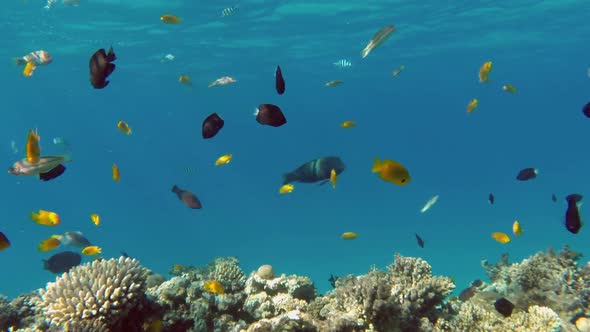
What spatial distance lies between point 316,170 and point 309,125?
98782 mm

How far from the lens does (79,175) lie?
137 meters

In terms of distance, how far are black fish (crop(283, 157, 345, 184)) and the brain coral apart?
3.00 meters

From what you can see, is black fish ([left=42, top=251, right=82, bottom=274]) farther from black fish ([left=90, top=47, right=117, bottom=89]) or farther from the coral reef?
black fish ([left=90, top=47, right=117, bottom=89])

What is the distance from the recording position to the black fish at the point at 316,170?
24.3 ft

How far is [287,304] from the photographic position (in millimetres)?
7102

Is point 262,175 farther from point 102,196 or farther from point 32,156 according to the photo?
point 32,156

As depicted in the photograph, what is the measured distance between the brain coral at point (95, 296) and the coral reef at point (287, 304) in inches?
0.5

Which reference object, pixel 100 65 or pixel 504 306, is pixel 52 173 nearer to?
pixel 100 65

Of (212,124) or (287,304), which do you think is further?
(287,304)

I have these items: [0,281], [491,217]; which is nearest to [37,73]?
[0,281]

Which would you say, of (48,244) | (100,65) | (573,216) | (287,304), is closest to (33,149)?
(100,65)

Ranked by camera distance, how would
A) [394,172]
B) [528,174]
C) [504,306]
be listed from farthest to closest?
[528,174]
[504,306]
[394,172]

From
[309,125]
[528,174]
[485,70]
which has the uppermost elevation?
[309,125]

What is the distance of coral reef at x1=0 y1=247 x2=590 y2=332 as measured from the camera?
5227 millimetres
